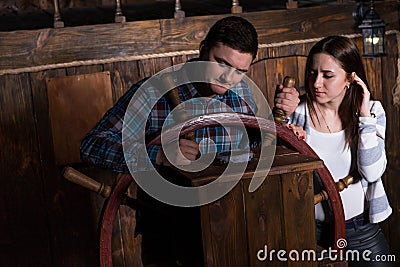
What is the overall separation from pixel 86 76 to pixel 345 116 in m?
1.09

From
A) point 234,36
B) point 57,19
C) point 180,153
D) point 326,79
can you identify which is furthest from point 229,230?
point 57,19

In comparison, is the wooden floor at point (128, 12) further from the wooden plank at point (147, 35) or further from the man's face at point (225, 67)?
the man's face at point (225, 67)

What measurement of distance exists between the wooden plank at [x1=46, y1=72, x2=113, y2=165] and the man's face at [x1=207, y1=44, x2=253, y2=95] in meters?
0.86

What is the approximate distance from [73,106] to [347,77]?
1140 millimetres

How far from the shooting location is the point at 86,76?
255 cm

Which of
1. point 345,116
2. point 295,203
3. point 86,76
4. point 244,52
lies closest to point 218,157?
point 295,203

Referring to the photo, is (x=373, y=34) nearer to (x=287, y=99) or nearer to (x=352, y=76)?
(x=352, y=76)

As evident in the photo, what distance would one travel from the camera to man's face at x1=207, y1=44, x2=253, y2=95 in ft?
5.93

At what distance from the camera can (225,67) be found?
1.80 metres

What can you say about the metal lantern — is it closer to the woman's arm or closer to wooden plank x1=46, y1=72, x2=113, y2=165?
the woman's arm

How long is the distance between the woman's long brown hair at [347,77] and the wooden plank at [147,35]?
762mm

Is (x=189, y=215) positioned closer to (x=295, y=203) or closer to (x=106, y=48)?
(x=295, y=203)

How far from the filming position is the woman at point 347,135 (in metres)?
1.95

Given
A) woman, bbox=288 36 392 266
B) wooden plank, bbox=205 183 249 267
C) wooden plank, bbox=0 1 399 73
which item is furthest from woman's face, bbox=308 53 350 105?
wooden plank, bbox=0 1 399 73
